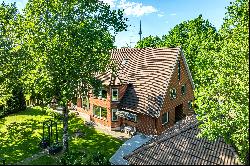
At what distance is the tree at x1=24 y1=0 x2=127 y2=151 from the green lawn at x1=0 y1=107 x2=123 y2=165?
289 inches

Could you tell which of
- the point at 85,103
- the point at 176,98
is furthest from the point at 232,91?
the point at 85,103

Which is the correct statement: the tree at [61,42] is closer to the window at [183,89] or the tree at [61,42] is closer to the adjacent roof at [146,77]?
the adjacent roof at [146,77]

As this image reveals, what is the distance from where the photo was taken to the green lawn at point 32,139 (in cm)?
3503

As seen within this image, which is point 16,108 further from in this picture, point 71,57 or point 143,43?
point 143,43

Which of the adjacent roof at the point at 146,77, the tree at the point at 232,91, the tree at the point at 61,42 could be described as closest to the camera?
the tree at the point at 232,91

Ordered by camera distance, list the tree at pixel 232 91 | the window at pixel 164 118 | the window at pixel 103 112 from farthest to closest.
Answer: the window at pixel 103 112 < the window at pixel 164 118 < the tree at pixel 232 91

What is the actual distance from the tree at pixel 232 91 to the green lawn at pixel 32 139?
15.5 metres

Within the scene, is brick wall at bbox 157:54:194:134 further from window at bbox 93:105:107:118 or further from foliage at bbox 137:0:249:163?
foliage at bbox 137:0:249:163

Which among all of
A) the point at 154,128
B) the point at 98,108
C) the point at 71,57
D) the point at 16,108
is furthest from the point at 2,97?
the point at 154,128

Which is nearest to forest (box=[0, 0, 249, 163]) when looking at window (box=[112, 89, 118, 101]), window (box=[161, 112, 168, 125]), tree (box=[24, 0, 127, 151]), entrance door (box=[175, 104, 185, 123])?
tree (box=[24, 0, 127, 151])

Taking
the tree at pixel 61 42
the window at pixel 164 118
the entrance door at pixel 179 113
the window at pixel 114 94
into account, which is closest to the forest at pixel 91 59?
the tree at pixel 61 42

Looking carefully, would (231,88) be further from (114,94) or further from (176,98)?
(114,94)

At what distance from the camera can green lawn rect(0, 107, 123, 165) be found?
1379 inches

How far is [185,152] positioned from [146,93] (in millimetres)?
16596
